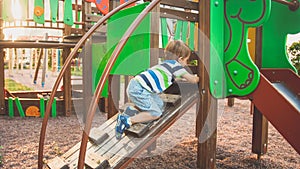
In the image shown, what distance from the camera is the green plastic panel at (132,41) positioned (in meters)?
2.77

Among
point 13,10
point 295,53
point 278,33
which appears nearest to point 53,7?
point 13,10

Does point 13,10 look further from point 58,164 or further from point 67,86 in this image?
point 58,164

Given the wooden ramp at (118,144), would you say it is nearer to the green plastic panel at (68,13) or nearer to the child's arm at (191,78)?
the child's arm at (191,78)

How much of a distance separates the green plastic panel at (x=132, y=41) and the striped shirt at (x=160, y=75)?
21 cm

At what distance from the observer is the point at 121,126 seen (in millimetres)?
2469

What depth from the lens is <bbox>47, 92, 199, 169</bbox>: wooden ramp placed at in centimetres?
223

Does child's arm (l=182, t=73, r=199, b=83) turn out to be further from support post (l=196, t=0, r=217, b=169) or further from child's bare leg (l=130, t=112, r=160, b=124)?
child's bare leg (l=130, t=112, r=160, b=124)

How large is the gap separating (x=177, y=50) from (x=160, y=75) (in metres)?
0.29

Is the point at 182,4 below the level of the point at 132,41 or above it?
above

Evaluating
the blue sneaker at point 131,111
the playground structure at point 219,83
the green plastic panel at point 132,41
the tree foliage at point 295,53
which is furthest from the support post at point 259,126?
the tree foliage at point 295,53

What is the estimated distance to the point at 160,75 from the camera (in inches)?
100

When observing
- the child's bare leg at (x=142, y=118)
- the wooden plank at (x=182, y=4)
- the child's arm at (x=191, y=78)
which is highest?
the wooden plank at (x=182, y=4)

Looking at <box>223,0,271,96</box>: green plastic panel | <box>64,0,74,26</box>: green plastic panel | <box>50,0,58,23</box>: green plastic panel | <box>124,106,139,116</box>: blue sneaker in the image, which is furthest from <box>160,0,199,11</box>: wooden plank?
<box>50,0,58,23</box>: green plastic panel

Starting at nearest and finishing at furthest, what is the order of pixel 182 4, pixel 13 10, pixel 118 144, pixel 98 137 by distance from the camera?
pixel 118 144
pixel 98 137
pixel 182 4
pixel 13 10
